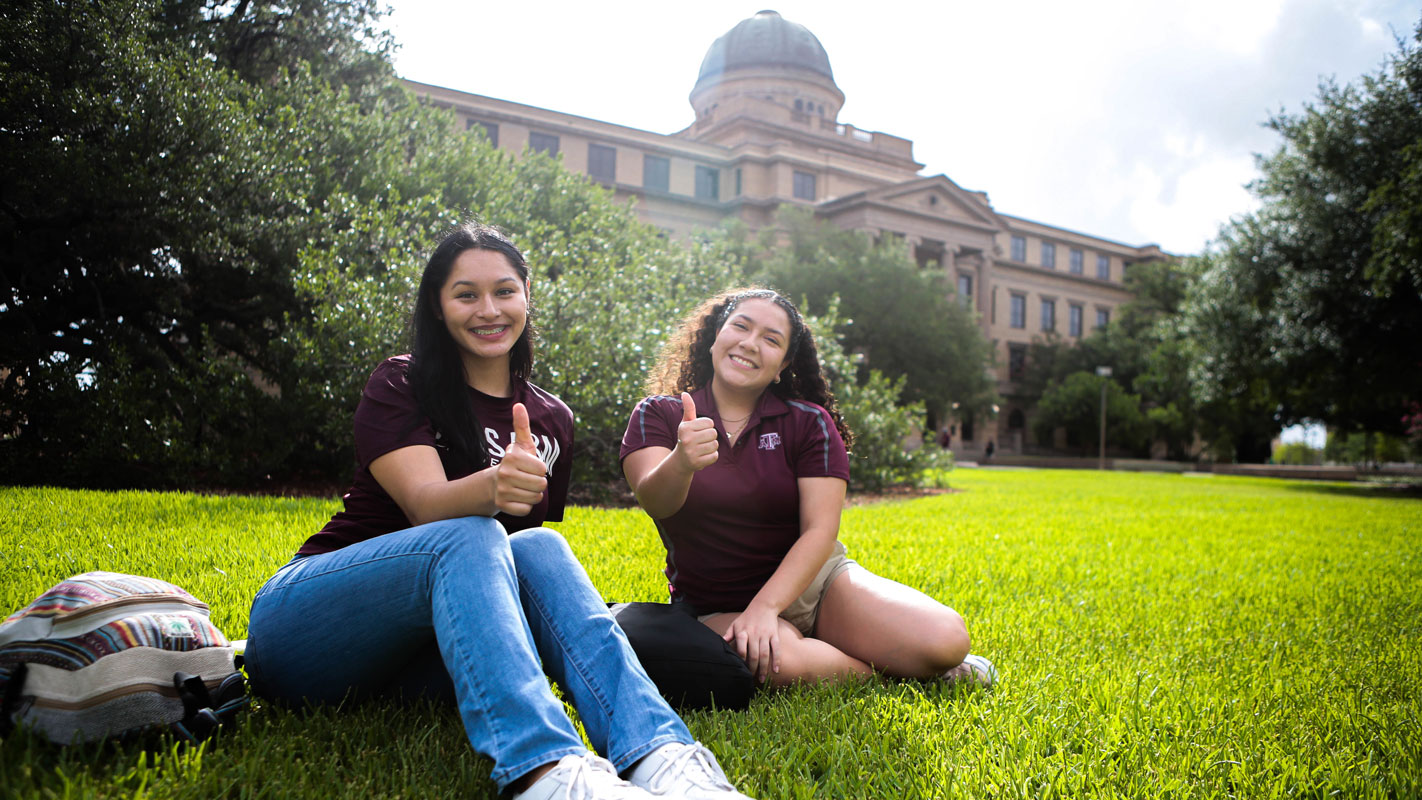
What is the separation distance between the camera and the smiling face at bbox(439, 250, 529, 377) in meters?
2.80

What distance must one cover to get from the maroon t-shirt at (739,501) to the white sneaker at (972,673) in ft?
2.55

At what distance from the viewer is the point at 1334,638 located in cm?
453

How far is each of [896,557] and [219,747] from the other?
5218mm

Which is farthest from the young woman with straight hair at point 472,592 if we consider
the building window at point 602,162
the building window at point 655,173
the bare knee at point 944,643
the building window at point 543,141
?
the building window at point 655,173

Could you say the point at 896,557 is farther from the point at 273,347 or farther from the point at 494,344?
the point at 273,347

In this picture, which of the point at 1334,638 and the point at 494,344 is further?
the point at 1334,638

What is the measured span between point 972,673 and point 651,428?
153cm

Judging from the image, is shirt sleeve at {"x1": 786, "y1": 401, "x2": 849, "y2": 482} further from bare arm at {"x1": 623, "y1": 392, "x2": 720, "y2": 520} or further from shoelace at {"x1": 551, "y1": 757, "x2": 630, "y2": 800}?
shoelace at {"x1": 551, "y1": 757, "x2": 630, "y2": 800}

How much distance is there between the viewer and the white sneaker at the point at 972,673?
3.21m

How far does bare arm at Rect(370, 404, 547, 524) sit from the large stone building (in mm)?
39472

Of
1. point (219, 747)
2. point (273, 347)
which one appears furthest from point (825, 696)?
point (273, 347)

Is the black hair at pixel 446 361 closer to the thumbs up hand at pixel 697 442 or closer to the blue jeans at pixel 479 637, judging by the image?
the blue jeans at pixel 479 637

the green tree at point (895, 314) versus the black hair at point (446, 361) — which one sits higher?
the green tree at point (895, 314)

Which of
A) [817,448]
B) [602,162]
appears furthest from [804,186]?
[817,448]
